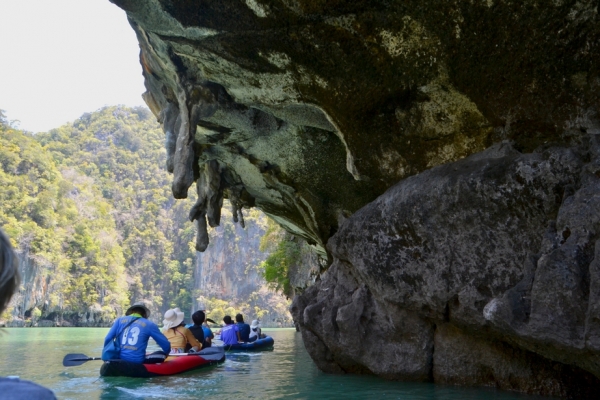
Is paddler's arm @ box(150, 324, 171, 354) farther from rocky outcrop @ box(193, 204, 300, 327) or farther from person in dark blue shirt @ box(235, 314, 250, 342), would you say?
rocky outcrop @ box(193, 204, 300, 327)

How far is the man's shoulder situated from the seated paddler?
29.0 feet

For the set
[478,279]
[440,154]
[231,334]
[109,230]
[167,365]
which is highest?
[109,230]

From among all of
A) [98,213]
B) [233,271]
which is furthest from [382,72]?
[233,271]

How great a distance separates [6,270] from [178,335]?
29.8 ft

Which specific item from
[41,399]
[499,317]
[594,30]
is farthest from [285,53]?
[41,399]

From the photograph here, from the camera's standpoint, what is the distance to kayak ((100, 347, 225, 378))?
7.99m

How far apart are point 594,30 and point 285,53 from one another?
3326 mm

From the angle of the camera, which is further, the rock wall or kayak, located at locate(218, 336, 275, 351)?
the rock wall

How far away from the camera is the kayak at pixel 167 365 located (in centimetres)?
799

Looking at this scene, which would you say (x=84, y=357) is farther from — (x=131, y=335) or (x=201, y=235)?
(x=201, y=235)

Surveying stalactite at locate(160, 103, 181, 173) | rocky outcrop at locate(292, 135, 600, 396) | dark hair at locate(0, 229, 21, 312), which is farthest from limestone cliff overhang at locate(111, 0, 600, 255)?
dark hair at locate(0, 229, 21, 312)

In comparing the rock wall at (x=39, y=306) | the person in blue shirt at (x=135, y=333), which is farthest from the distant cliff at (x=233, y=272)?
the person in blue shirt at (x=135, y=333)

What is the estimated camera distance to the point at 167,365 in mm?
8539

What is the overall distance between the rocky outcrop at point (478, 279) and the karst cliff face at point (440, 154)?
0.02 meters
